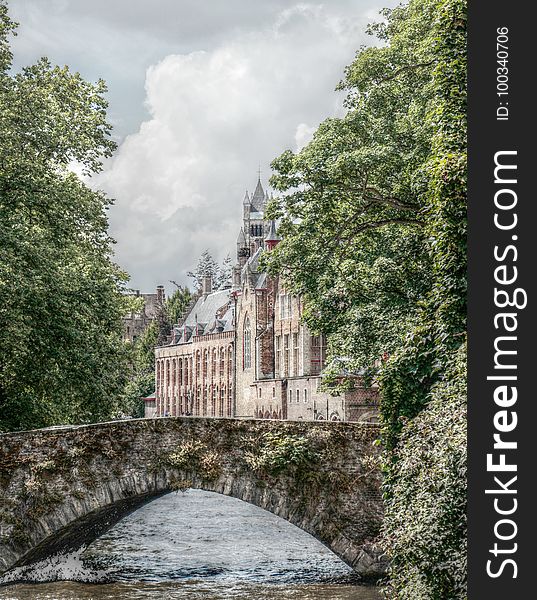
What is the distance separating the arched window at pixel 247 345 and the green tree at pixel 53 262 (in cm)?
4160

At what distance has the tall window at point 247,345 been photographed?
71438mm

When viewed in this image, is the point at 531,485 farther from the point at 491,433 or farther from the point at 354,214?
the point at 354,214

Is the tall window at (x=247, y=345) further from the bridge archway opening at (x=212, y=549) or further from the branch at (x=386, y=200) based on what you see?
the branch at (x=386, y=200)

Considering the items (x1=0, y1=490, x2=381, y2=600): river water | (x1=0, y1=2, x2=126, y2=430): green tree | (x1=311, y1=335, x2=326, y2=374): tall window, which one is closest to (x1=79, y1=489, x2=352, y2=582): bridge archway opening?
(x1=0, y1=490, x2=381, y2=600): river water

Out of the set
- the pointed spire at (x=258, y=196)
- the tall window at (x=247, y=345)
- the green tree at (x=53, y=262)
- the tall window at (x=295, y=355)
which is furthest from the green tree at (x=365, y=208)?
the pointed spire at (x=258, y=196)

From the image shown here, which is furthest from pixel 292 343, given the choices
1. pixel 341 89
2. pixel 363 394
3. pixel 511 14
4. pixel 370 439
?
Answer: pixel 511 14

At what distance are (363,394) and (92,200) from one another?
23161mm

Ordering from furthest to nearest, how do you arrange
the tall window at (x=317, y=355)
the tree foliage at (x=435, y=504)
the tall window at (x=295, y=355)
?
the tall window at (x=295, y=355) < the tall window at (x=317, y=355) < the tree foliage at (x=435, y=504)

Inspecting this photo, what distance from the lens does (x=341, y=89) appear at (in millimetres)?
30234

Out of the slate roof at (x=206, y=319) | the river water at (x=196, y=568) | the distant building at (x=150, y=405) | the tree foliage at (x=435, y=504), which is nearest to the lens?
the tree foliage at (x=435, y=504)

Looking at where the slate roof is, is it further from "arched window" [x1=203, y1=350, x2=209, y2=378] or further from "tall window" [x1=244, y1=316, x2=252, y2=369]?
"tall window" [x1=244, y1=316, x2=252, y2=369]

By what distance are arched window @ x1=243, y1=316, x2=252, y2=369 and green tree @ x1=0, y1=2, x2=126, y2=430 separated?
136 feet

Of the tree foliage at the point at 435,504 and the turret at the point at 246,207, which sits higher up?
the turret at the point at 246,207

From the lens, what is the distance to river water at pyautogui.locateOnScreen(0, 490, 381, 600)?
23.1 m
